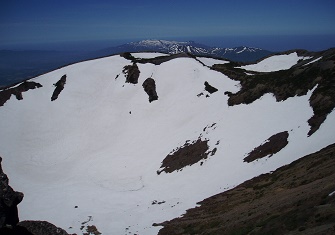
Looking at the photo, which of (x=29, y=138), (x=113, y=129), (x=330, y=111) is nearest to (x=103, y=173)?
(x=113, y=129)

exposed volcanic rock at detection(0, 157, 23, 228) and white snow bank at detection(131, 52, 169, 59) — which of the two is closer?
exposed volcanic rock at detection(0, 157, 23, 228)

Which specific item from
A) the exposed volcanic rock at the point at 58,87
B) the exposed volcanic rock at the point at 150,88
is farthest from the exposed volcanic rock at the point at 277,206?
the exposed volcanic rock at the point at 58,87

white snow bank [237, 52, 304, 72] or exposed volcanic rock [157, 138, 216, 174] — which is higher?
white snow bank [237, 52, 304, 72]

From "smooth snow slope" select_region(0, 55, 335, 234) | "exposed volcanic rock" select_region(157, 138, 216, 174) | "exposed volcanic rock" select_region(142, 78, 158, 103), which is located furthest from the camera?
"exposed volcanic rock" select_region(142, 78, 158, 103)

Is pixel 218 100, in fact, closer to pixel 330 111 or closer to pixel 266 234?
pixel 330 111

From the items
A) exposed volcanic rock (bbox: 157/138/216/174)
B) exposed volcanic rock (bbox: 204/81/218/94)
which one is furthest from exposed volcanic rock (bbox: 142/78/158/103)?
exposed volcanic rock (bbox: 157/138/216/174)

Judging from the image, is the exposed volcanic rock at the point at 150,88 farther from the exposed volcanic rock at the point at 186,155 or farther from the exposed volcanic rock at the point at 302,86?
the exposed volcanic rock at the point at 186,155

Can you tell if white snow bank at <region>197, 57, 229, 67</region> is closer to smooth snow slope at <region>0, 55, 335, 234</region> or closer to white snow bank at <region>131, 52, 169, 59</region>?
smooth snow slope at <region>0, 55, 335, 234</region>
